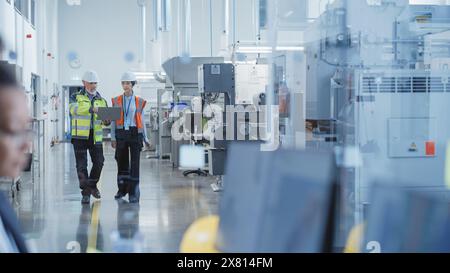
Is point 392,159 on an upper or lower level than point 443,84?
lower

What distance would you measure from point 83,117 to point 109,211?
93 centimetres

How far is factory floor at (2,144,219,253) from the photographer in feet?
13.9

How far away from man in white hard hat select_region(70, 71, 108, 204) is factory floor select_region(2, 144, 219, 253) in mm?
259

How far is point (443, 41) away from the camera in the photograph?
180 inches

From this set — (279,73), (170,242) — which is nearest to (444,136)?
(279,73)

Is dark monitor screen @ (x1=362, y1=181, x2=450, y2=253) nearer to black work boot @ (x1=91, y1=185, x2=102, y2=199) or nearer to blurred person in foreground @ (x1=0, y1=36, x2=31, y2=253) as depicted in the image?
blurred person in foreground @ (x1=0, y1=36, x2=31, y2=253)

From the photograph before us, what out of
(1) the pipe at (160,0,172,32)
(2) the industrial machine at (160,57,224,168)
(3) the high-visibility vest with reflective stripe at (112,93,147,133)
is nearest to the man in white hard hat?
(3) the high-visibility vest with reflective stripe at (112,93,147,133)

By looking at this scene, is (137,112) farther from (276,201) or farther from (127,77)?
(276,201)

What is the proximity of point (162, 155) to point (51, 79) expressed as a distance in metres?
5.19

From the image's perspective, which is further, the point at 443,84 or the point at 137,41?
the point at 137,41

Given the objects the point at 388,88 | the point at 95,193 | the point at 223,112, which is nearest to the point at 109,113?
the point at 95,193

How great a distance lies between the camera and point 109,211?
5641mm
